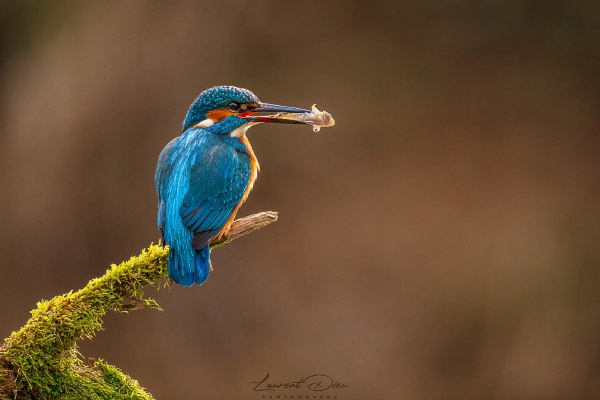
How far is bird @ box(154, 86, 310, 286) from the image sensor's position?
223 cm

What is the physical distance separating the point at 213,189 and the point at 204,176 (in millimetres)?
56

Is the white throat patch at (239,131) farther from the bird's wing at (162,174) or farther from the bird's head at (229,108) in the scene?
the bird's wing at (162,174)

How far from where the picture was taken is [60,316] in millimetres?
1826

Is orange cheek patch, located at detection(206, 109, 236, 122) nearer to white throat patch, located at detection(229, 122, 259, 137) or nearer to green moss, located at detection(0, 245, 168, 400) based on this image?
white throat patch, located at detection(229, 122, 259, 137)

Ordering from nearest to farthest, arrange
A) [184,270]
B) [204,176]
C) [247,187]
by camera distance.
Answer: [184,270] < [204,176] < [247,187]

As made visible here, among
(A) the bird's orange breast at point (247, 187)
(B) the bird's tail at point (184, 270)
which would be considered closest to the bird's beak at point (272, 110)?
(A) the bird's orange breast at point (247, 187)

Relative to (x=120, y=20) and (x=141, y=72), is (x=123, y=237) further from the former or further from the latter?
(x=120, y=20)

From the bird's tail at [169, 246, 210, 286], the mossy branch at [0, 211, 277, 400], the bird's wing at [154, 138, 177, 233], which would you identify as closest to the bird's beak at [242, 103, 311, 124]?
the bird's wing at [154, 138, 177, 233]

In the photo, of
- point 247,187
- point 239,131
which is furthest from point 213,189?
point 239,131

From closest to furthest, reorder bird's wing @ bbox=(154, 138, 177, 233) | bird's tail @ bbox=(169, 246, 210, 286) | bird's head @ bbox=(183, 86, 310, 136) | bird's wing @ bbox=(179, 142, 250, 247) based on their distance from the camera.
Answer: bird's tail @ bbox=(169, 246, 210, 286) < bird's wing @ bbox=(179, 142, 250, 247) < bird's wing @ bbox=(154, 138, 177, 233) < bird's head @ bbox=(183, 86, 310, 136)

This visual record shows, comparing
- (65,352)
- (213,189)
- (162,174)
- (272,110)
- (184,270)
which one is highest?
(272,110)

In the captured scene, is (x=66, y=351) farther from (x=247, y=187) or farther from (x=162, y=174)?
(x=247, y=187)

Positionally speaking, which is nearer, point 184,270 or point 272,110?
point 184,270

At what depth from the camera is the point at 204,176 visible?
2408 millimetres
